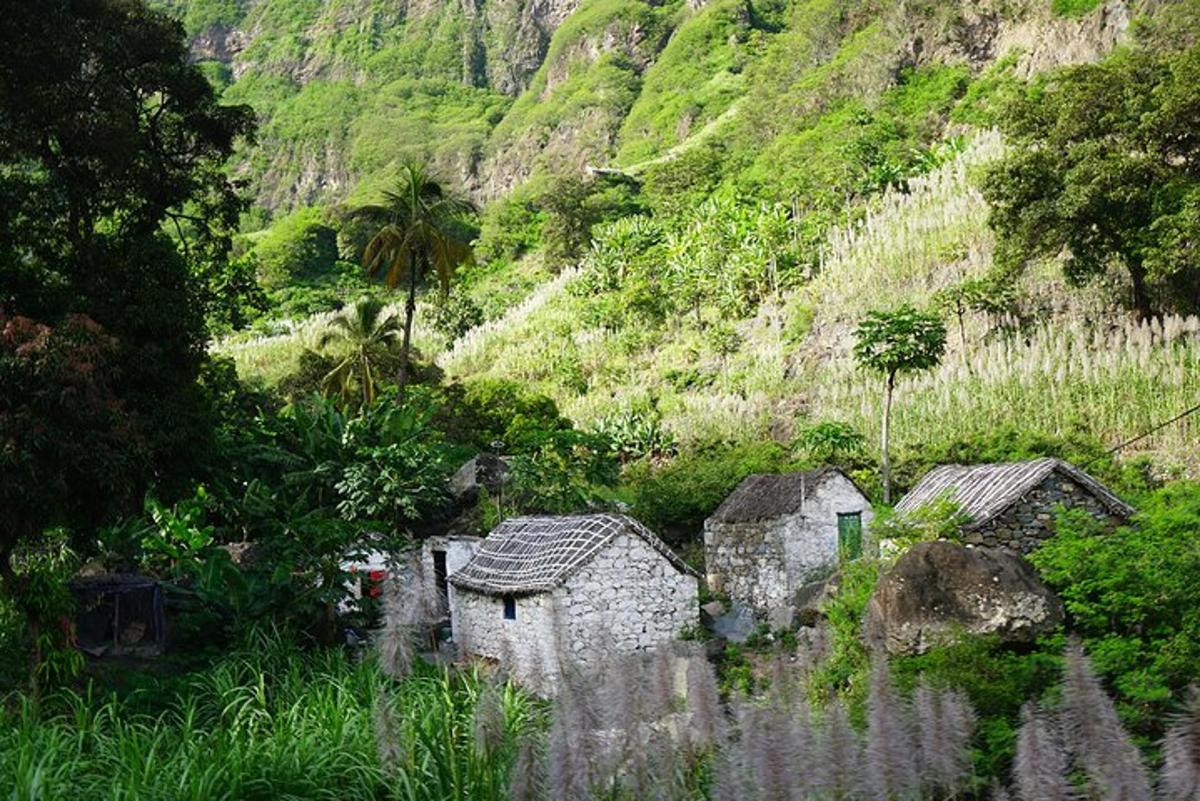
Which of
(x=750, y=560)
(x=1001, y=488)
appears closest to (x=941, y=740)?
(x=1001, y=488)

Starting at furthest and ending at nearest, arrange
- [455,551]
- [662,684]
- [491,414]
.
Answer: [491,414], [455,551], [662,684]

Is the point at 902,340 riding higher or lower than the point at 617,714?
higher

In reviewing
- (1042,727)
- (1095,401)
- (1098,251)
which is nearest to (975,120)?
(1098,251)

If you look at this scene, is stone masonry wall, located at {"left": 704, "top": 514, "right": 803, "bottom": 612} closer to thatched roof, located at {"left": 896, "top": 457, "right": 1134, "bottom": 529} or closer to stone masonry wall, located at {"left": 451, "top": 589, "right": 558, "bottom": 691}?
thatched roof, located at {"left": 896, "top": 457, "right": 1134, "bottom": 529}

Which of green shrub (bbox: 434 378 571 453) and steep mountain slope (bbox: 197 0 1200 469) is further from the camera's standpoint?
green shrub (bbox: 434 378 571 453)

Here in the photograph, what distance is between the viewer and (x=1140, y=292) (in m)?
28.2

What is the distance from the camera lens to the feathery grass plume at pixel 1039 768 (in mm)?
→ 3754

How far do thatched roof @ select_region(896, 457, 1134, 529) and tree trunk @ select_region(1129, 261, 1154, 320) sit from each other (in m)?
13.5

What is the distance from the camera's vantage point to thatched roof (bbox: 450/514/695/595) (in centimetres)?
1523

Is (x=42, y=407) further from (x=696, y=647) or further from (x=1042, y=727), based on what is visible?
(x=1042, y=727)

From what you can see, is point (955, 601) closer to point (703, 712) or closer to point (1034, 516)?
point (1034, 516)

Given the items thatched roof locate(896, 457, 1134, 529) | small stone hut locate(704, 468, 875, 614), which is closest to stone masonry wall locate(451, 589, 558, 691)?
thatched roof locate(896, 457, 1134, 529)

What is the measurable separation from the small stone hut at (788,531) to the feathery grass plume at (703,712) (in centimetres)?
1379

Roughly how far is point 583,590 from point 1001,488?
Answer: 219 inches
